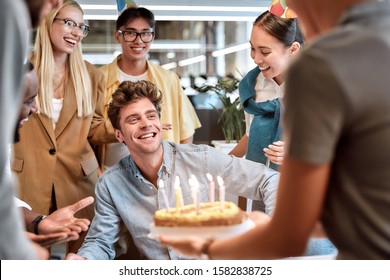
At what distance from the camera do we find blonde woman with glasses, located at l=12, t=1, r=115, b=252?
1245mm

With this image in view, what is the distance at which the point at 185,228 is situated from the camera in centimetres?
78

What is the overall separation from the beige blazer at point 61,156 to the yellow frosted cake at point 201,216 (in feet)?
1.38

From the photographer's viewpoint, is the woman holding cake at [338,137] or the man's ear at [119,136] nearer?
the woman holding cake at [338,137]

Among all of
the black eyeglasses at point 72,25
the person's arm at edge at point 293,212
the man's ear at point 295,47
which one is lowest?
the person's arm at edge at point 293,212

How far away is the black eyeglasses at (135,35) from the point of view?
1.37 metres

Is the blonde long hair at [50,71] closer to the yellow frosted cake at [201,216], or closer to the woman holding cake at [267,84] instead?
the woman holding cake at [267,84]

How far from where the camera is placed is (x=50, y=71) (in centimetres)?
126

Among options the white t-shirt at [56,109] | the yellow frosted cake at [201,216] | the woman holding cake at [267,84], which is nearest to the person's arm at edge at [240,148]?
the woman holding cake at [267,84]

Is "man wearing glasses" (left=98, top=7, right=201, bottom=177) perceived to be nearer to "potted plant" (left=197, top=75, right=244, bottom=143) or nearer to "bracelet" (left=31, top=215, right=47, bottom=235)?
"potted plant" (left=197, top=75, right=244, bottom=143)

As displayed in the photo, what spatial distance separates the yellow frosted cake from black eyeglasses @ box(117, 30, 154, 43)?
64 centimetres

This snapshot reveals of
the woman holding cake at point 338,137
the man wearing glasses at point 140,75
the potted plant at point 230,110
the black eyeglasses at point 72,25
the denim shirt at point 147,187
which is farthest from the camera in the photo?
the potted plant at point 230,110

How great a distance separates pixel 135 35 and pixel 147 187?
38 centimetres

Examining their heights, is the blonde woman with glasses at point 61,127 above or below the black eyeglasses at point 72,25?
below
